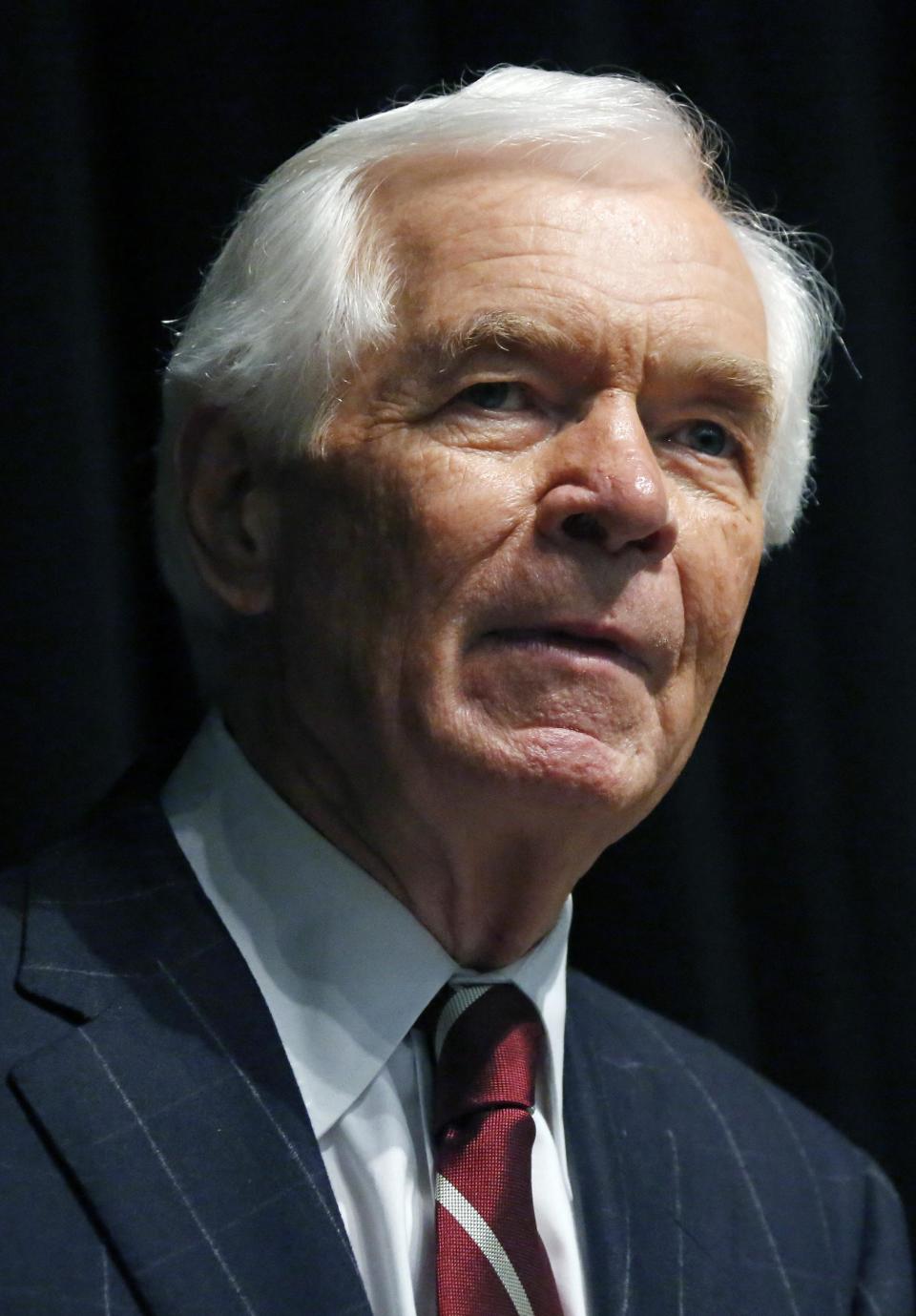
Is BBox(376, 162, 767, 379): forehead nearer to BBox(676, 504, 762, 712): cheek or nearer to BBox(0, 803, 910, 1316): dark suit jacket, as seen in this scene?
BBox(676, 504, 762, 712): cheek

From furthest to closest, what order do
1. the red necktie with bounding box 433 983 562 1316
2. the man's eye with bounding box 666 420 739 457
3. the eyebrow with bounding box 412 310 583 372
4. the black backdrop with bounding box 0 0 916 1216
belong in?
the black backdrop with bounding box 0 0 916 1216
the man's eye with bounding box 666 420 739 457
the eyebrow with bounding box 412 310 583 372
the red necktie with bounding box 433 983 562 1316

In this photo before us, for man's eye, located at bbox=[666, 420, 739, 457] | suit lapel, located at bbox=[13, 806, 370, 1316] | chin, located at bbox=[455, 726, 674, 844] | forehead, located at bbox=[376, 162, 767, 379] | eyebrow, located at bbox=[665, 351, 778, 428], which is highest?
forehead, located at bbox=[376, 162, 767, 379]

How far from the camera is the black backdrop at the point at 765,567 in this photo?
73.4 inches

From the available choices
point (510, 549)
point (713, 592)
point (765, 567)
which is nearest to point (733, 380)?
point (713, 592)

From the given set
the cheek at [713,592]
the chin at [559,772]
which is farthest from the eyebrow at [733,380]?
the chin at [559,772]

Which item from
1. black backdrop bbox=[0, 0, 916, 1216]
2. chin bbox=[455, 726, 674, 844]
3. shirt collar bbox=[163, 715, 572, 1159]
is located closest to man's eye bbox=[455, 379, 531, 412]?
chin bbox=[455, 726, 674, 844]

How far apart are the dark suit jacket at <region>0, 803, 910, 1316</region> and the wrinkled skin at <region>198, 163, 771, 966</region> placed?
20cm

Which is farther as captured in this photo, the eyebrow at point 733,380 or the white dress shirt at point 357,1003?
the eyebrow at point 733,380

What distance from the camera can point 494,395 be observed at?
4.63 ft

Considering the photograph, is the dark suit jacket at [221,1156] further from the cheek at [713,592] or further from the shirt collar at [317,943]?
the cheek at [713,592]

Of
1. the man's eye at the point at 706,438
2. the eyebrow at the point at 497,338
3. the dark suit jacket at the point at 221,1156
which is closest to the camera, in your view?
the dark suit jacket at the point at 221,1156

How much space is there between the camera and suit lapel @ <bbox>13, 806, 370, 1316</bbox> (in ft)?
3.85

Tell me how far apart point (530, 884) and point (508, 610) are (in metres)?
0.28

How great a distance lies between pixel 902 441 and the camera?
2029 millimetres
